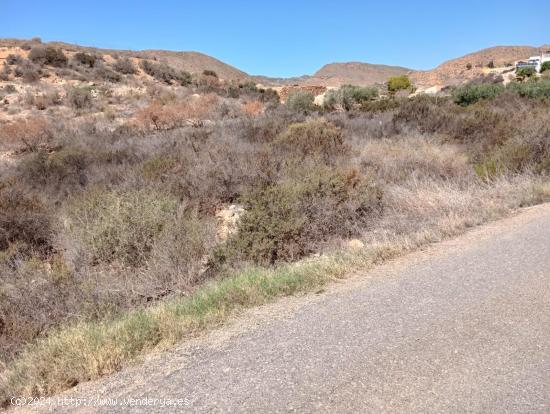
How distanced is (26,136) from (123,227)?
15277 mm

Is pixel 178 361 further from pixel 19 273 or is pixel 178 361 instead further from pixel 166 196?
pixel 166 196

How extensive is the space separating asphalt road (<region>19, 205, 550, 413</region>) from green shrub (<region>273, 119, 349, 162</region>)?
26.5 feet

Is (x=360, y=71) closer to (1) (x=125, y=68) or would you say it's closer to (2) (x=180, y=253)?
(1) (x=125, y=68)

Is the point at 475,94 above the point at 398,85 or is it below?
below

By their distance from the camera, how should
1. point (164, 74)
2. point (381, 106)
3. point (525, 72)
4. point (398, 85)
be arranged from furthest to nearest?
point (398, 85) → point (525, 72) → point (164, 74) → point (381, 106)

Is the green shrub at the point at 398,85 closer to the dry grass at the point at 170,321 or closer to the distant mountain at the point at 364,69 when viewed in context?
the distant mountain at the point at 364,69

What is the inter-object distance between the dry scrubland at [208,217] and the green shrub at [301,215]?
0.03 m

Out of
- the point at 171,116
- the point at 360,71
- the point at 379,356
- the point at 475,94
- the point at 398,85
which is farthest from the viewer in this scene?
the point at 360,71

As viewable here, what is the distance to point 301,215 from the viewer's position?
7824mm

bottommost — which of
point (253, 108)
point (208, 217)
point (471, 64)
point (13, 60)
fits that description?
point (208, 217)

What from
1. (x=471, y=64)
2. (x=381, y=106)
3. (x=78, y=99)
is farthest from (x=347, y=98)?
(x=471, y=64)

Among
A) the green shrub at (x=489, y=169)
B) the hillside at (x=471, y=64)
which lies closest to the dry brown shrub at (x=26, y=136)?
the green shrub at (x=489, y=169)

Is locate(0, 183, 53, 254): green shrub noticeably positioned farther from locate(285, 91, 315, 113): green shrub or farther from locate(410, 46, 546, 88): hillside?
locate(410, 46, 546, 88): hillside

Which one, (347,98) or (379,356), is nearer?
(379,356)
